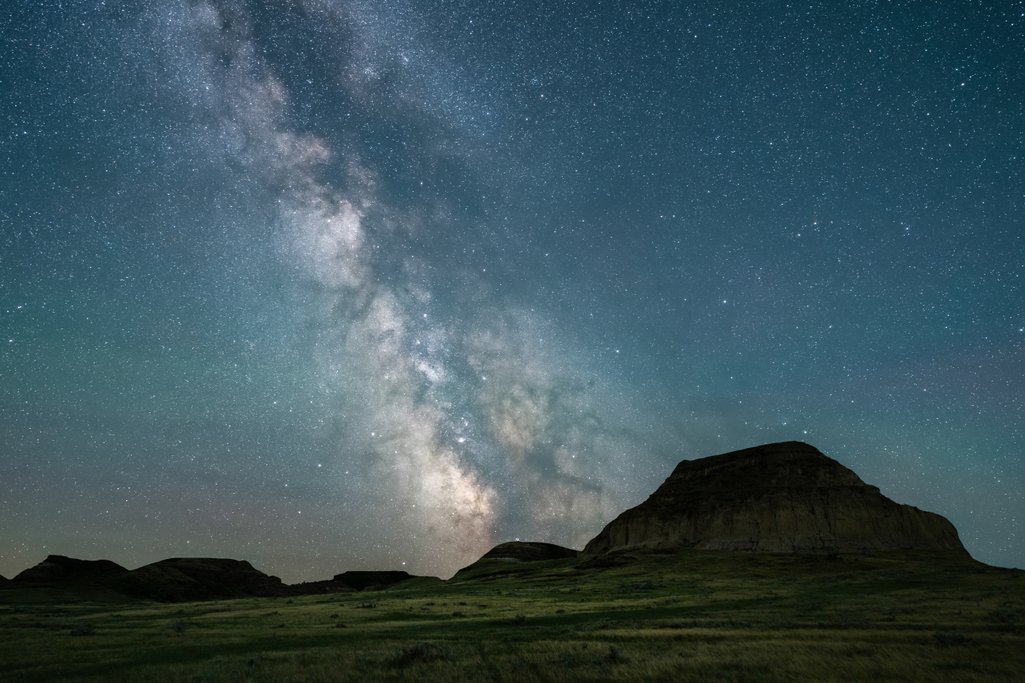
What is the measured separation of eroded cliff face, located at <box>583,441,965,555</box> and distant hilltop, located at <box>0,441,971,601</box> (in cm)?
19

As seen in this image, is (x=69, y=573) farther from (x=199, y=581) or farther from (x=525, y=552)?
(x=525, y=552)

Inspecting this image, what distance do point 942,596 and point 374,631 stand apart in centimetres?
4241

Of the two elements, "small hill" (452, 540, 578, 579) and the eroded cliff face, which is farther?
"small hill" (452, 540, 578, 579)

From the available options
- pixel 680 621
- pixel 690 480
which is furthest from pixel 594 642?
pixel 690 480

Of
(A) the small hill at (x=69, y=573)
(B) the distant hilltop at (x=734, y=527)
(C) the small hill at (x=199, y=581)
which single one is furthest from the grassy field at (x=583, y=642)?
(A) the small hill at (x=69, y=573)

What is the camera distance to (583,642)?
80.1 ft

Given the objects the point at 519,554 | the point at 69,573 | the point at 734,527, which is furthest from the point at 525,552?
the point at 69,573

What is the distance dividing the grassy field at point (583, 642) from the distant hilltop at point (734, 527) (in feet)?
179

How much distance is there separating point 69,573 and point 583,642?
17011 centimetres

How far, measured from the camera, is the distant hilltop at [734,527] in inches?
Result: 3912

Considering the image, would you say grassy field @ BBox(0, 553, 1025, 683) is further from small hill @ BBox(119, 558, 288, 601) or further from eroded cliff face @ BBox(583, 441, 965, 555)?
small hill @ BBox(119, 558, 288, 601)

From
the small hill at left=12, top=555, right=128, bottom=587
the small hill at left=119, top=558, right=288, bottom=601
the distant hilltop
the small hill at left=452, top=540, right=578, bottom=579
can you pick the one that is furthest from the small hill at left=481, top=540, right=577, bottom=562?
the small hill at left=12, top=555, right=128, bottom=587

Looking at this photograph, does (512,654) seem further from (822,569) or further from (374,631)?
(822,569)

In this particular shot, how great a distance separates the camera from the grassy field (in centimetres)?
1886
